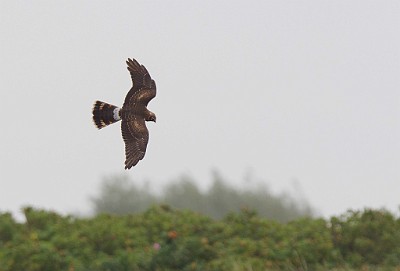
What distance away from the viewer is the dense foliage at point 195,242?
35.0 feet

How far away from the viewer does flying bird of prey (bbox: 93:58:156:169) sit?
835 cm

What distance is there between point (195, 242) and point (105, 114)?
9.00ft

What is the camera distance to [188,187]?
20.8 m

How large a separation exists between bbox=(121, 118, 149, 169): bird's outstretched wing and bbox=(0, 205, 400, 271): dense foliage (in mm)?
2401

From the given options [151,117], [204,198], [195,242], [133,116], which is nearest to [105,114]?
[133,116]

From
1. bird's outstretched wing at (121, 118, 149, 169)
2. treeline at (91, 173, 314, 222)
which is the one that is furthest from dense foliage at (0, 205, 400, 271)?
treeline at (91, 173, 314, 222)

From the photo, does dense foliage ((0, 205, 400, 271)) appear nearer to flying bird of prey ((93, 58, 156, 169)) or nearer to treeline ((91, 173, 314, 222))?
flying bird of prey ((93, 58, 156, 169))

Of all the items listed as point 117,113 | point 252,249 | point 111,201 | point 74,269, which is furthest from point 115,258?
point 111,201

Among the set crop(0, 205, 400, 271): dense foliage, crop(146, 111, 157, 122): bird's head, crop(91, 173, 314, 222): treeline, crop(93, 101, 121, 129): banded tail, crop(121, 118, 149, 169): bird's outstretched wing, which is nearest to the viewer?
crop(146, 111, 157, 122): bird's head

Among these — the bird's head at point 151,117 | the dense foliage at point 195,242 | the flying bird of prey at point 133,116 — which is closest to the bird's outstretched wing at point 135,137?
the flying bird of prey at point 133,116

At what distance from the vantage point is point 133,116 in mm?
8422

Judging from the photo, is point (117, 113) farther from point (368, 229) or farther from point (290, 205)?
point (290, 205)

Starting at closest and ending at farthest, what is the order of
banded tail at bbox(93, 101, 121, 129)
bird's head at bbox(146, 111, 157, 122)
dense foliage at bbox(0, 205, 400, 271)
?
bird's head at bbox(146, 111, 157, 122), banded tail at bbox(93, 101, 121, 129), dense foliage at bbox(0, 205, 400, 271)

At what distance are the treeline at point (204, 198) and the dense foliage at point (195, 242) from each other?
26.0 ft
